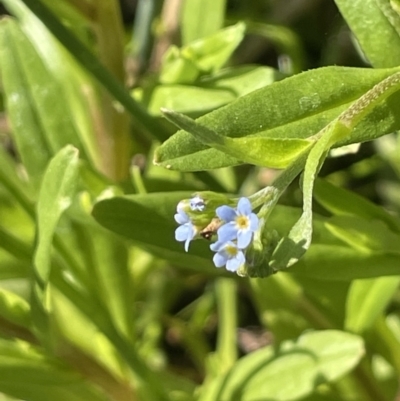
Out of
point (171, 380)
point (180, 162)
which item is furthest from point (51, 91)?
point (171, 380)

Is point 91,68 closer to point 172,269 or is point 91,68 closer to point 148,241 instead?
point 148,241

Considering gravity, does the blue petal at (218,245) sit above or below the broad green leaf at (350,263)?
above

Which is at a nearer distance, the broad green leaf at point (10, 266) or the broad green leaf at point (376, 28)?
the broad green leaf at point (376, 28)

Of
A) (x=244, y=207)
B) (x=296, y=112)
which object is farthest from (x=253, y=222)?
(x=296, y=112)

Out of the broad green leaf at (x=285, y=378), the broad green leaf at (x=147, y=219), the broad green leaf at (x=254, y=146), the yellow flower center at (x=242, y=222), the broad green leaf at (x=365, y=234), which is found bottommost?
the broad green leaf at (x=285, y=378)

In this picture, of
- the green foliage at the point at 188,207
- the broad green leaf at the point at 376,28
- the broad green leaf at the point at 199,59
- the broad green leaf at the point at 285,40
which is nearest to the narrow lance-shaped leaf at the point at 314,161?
the green foliage at the point at 188,207

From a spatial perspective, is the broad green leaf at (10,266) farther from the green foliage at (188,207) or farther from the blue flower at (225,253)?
the blue flower at (225,253)

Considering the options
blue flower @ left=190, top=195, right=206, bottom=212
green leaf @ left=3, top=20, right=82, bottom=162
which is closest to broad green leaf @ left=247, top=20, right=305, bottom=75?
green leaf @ left=3, top=20, right=82, bottom=162
